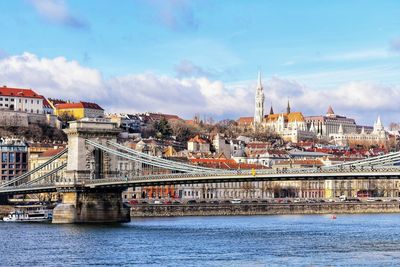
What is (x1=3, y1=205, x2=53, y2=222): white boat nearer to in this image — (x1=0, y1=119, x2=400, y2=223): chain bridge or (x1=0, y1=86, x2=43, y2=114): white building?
(x1=0, y1=119, x2=400, y2=223): chain bridge

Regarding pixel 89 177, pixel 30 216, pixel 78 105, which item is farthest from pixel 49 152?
pixel 89 177

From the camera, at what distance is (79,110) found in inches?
6496

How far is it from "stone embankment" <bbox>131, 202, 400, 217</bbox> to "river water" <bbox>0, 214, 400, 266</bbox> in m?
21.1

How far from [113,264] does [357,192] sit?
85.4 meters

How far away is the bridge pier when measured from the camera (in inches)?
2625

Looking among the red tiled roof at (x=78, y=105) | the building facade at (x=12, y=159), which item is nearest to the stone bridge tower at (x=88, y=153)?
the building facade at (x=12, y=159)

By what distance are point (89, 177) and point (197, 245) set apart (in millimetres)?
19983

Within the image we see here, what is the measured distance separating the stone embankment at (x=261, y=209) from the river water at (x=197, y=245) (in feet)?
69.1

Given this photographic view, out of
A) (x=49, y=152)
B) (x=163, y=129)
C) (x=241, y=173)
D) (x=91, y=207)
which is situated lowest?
(x=91, y=207)

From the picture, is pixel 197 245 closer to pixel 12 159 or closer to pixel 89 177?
pixel 89 177

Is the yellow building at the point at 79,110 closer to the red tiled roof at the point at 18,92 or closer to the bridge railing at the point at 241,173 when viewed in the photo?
the red tiled roof at the point at 18,92

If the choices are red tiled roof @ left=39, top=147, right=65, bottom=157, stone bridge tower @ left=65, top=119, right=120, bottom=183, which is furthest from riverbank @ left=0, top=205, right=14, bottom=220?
red tiled roof @ left=39, top=147, right=65, bottom=157

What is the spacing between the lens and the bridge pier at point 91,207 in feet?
219

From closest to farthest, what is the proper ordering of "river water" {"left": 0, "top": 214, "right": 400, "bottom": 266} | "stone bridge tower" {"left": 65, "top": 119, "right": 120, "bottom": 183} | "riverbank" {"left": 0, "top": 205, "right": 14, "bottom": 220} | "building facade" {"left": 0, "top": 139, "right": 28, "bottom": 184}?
"river water" {"left": 0, "top": 214, "right": 400, "bottom": 266} < "stone bridge tower" {"left": 65, "top": 119, "right": 120, "bottom": 183} < "riverbank" {"left": 0, "top": 205, "right": 14, "bottom": 220} < "building facade" {"left": 0, "top": 139, "right": 28, "bottom": 184}
